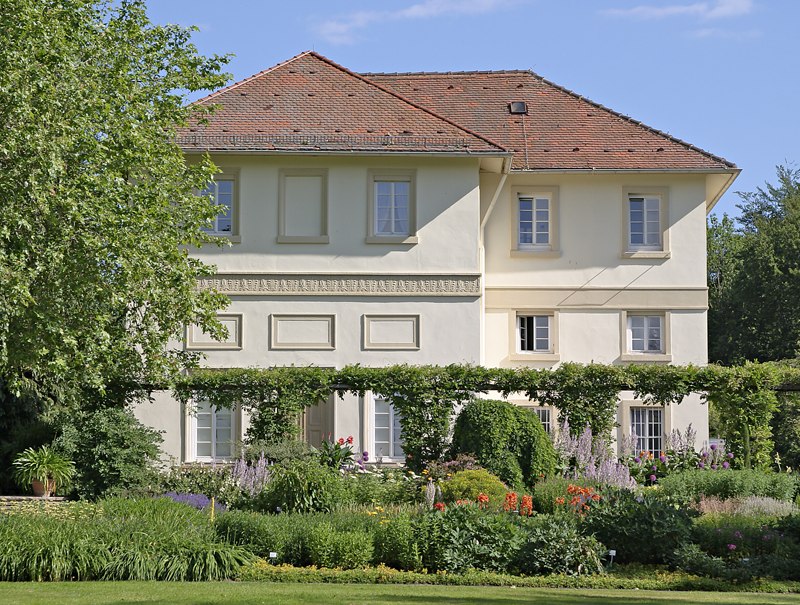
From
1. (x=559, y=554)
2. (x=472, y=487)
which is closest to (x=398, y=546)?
(x=559, y=554)

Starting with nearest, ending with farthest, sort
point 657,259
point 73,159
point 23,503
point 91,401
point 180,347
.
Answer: point 73,159 < point 23,503 < point 91,401 < point 180,347 < point 657,259

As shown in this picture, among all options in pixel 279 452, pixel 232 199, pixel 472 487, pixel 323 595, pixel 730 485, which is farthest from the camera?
pixel 232 199

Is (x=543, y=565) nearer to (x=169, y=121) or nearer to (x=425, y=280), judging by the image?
(x=169, y=121)

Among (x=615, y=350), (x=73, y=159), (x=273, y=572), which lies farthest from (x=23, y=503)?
(x=615, y=350)

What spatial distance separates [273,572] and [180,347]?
486 inches

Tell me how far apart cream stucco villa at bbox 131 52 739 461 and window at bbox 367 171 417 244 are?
0.03m

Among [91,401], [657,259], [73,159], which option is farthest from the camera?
[657,259]

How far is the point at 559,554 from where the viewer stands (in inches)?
557

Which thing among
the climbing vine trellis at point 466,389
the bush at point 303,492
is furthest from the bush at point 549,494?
the climbing vine trellis at point 466,389

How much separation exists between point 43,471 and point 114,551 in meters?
6.14

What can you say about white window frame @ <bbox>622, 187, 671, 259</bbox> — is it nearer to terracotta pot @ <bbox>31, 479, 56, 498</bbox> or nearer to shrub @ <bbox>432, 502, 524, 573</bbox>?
terracotta pot @ <bbox>31, 479, 56, 498</bbox>

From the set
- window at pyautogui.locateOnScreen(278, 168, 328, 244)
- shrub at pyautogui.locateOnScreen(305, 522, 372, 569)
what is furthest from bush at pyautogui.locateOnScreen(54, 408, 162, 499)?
window at pyautogui.locateOnScreen(278, 168, 328, 244)

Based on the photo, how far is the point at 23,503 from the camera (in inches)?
756

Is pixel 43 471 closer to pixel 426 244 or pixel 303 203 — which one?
pixel 303 203
